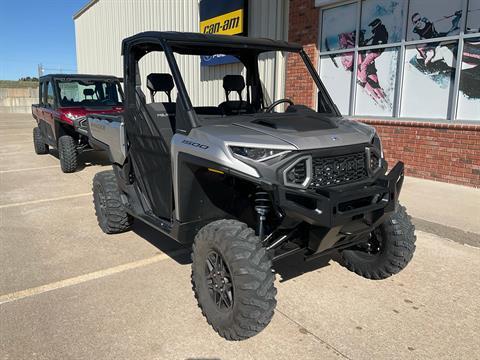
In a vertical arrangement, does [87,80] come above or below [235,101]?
above

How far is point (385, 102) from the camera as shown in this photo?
8258 millimetres

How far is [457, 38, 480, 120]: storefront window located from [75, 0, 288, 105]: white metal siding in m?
3.24

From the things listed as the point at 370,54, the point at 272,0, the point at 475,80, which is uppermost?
the point at 272,0

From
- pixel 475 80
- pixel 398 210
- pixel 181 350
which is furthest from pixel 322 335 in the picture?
pixel 475 80

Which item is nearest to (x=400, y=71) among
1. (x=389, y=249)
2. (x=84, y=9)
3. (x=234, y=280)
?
(x=389, y=249)

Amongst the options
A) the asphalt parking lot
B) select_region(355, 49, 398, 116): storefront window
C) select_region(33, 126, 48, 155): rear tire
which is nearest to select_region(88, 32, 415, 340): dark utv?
the asphalt parking lot

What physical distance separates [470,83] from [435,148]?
3.86ft

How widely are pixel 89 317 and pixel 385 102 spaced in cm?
693

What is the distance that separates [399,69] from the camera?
7.89m

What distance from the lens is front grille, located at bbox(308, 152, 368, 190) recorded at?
289 cm

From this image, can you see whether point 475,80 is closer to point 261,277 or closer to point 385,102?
point 385,102

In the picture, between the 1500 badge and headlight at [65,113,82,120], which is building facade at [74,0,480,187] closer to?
headlight at [65,113,82,120]

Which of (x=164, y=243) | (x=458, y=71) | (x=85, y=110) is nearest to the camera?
(x=164, y=243)

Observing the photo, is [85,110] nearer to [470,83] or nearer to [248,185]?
[248,185]
